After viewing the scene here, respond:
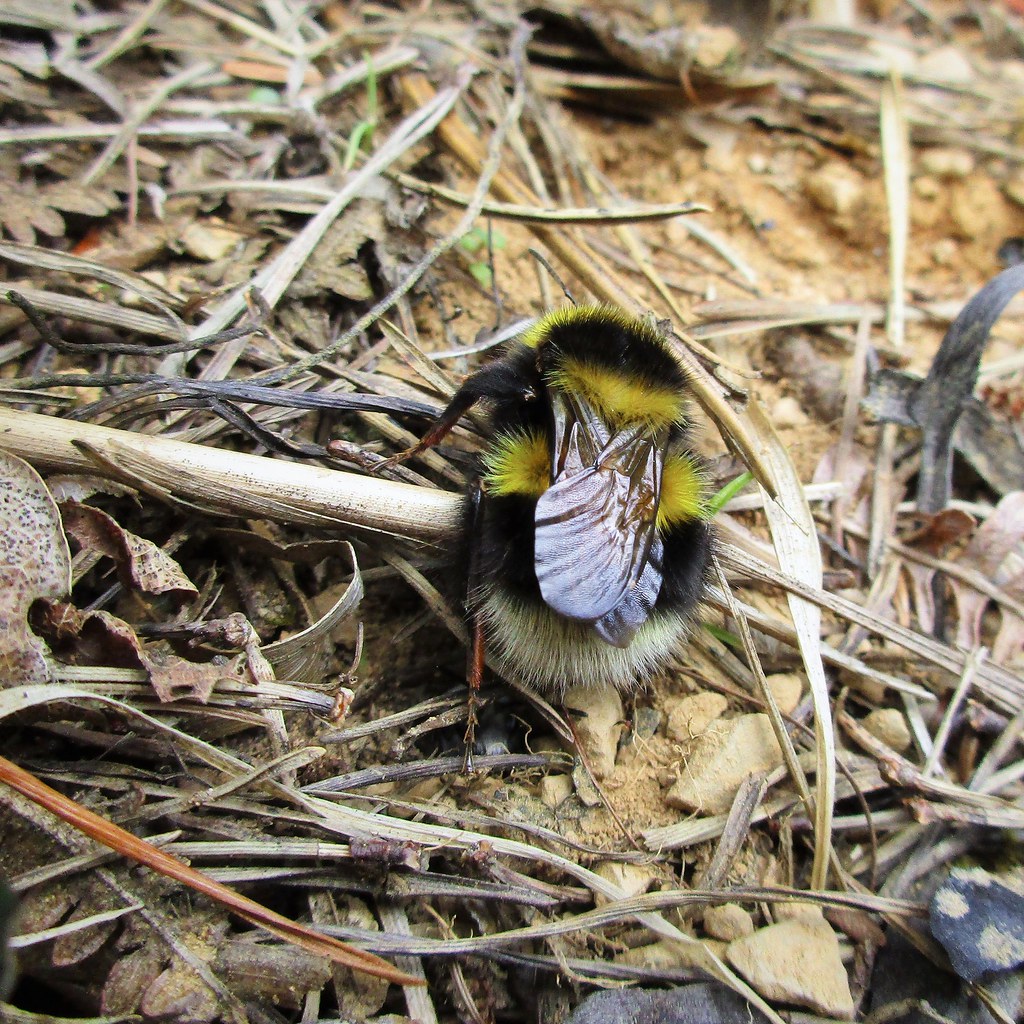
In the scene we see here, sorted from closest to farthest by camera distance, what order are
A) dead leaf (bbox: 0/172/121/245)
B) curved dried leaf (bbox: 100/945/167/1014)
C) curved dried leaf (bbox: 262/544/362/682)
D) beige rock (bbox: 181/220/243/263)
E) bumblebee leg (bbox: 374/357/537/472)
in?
curved dried leaf (bbox: 100/945/167/1014), curved dried leaf (bbox: 262/544/362/682), bumblebee leg (bbox: 374/357/537/472), dead leaf (bbox: 0/172/121/245), beige rock (bbox: 181/220/243/263)

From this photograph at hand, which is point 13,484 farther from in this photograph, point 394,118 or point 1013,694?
point 1013,694

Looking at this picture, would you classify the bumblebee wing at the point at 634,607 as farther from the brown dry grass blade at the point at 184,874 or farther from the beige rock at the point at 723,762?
the brown dry grass blade at the point at 184,874

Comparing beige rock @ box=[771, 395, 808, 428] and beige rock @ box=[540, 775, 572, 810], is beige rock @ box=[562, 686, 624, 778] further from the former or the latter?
beige rock @ box=[771, 395, 808, 428]

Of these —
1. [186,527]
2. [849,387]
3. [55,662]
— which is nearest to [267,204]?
[186,527]

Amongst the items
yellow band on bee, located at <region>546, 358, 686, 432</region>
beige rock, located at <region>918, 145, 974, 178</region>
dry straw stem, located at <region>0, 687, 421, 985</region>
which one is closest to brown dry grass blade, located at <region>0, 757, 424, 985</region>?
dry straw stem, located at <region>0, 687, 421, 985</region>

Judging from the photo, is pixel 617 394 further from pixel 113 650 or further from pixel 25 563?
pixel 25 563
